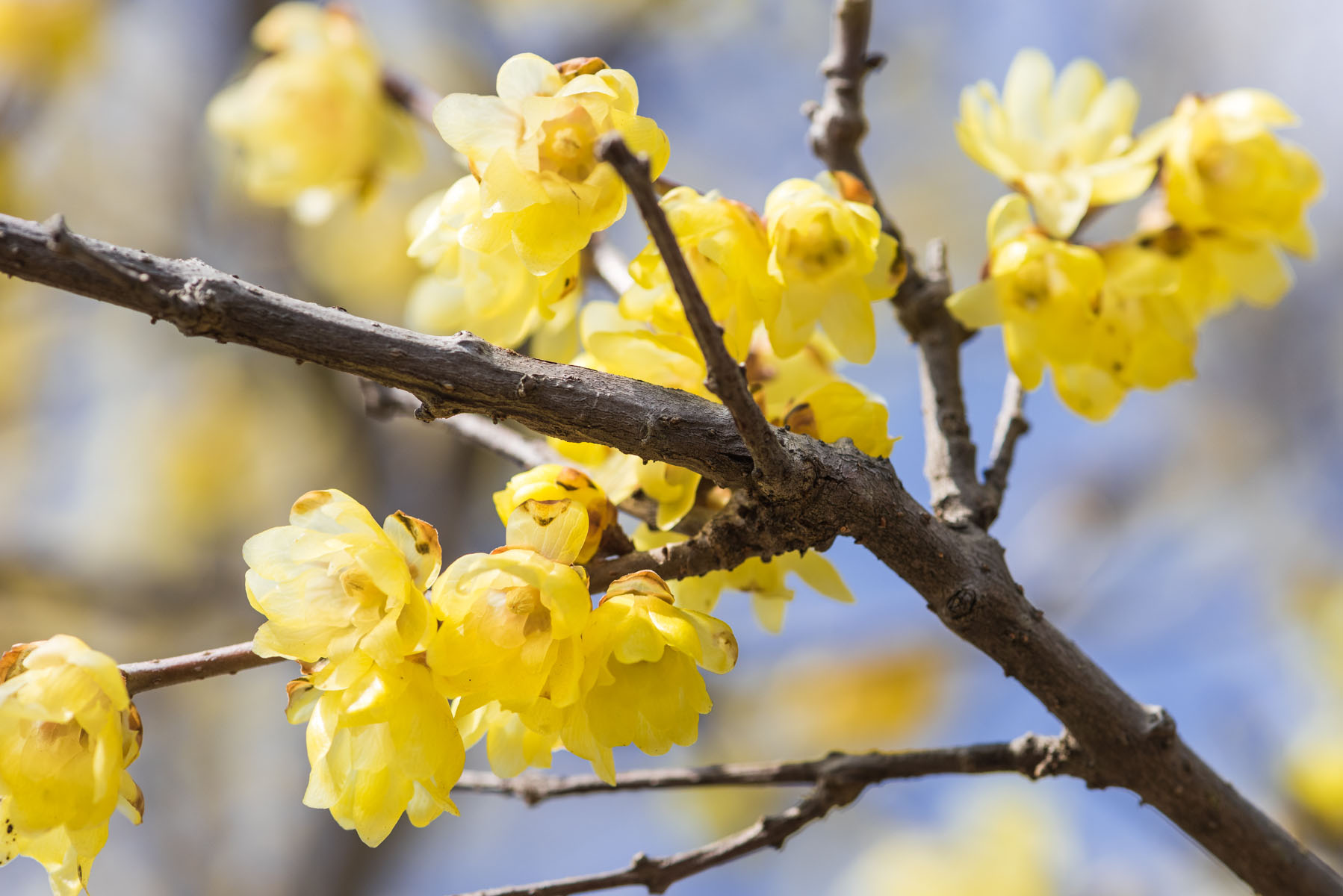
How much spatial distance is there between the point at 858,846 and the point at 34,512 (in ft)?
12.6

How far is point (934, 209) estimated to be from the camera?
4.59m

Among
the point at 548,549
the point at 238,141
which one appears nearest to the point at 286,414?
the point at 238,141

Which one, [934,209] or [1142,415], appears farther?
[934,209]

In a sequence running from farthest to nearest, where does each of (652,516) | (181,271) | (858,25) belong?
(858,25) → (652,516) → (181,271)

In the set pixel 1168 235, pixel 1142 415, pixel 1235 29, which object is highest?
pixel 1235 29

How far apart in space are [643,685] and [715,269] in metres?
0.32

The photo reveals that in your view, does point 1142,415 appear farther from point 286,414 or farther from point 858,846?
point 286,414

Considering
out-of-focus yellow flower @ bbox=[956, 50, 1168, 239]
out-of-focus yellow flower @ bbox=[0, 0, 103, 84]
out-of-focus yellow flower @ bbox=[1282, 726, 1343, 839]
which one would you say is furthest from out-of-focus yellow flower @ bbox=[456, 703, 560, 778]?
out-of-focus yellow flower @ bbox=[0, 0, 103, 84]

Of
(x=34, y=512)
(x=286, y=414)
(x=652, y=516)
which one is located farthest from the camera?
(x=34, y=512)

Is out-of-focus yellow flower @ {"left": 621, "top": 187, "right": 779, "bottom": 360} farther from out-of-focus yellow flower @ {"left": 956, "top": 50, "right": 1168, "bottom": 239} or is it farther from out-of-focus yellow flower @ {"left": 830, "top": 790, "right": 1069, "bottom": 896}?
out-of-focus yellow flower @ {"left": 830, "top": 790, "right": 1069, "bottom": 896}

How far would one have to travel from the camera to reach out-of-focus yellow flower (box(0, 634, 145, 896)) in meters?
0.54

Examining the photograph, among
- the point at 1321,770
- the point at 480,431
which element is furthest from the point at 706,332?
the point at 1321,770

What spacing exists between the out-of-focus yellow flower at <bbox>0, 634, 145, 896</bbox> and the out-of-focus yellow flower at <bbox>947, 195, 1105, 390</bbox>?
74cm

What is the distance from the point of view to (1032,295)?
2.83 ft
